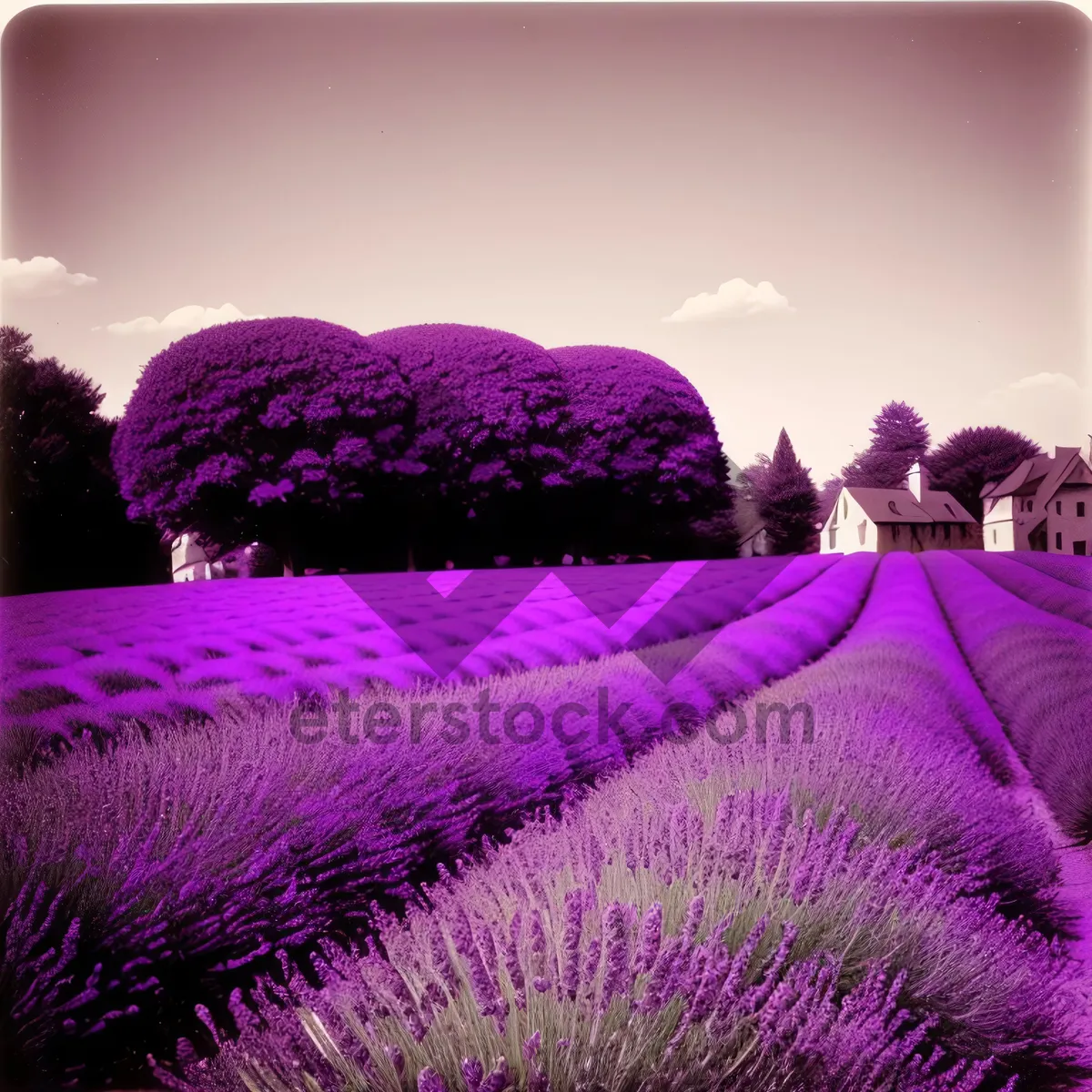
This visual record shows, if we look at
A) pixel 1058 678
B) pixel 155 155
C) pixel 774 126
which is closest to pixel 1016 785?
pixel 1058 678

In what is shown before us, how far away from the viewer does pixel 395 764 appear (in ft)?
8.13

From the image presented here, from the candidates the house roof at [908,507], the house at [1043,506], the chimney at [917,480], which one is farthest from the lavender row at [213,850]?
the house at [1043,506]

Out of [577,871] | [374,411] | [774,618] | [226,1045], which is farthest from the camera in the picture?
[774,618]

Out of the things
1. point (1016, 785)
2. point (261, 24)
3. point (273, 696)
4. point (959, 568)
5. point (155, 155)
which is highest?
point (261, 24)

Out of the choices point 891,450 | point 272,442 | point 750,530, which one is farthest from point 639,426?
point 272,442

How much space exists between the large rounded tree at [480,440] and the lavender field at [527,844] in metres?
0.22

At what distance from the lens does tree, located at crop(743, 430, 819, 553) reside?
125 inches

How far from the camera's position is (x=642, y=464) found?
3.40m

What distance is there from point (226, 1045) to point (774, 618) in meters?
3.86

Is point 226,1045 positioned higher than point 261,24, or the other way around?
point 261,24

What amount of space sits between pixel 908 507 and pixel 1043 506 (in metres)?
0.50

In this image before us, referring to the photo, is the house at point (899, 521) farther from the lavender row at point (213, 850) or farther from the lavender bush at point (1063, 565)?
the lavender row at point (213, 850)

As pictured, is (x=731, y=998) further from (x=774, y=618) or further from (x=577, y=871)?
(x=774, y=618)

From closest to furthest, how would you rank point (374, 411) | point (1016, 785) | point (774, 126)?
point (774, 126) < point (374, 411) < point (1016, 785)
